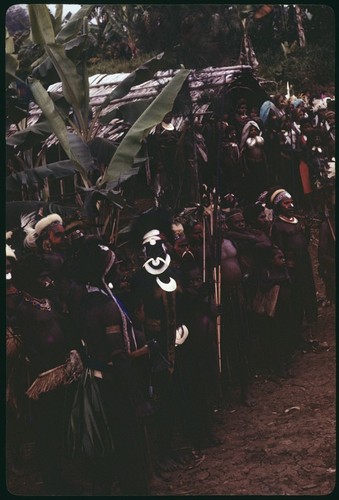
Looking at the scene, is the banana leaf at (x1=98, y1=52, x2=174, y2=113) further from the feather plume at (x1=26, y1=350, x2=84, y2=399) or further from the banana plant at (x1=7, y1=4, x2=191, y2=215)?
the feather plume at (x1=26, y1=350, x2=84, y2=399)

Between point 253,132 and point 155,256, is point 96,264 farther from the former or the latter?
point 253,132

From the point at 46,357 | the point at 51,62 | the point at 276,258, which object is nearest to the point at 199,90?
the point at 51,62

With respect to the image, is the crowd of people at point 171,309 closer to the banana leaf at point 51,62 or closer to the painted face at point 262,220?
the painted face at point 262,220

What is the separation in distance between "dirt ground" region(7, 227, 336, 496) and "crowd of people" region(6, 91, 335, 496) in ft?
0.43

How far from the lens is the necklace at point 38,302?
5.85 meters

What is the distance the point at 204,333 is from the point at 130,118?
98.4 inches

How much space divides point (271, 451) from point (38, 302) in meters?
2.41

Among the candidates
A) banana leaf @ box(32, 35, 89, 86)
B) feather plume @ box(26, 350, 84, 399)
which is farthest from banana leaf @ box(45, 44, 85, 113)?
feather plume @ box(26, 350, 84, 399)

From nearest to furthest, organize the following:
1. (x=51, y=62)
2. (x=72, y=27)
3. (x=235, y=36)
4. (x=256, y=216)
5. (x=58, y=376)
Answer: (x=58, y=376)
(x=235, y=36)
(x=256, y=216)
(x=51, y=62)
(x=72, y=27)

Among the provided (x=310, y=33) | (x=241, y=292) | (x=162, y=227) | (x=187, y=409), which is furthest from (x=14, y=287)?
(x=310, y=33)

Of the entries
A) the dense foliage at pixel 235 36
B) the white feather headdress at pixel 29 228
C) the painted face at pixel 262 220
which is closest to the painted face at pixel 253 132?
the dense foliage at pixel 235 36

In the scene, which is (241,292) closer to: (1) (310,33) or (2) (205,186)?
(2) (205,186)

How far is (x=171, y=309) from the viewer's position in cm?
620

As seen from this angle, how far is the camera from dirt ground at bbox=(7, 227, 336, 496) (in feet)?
19.7
